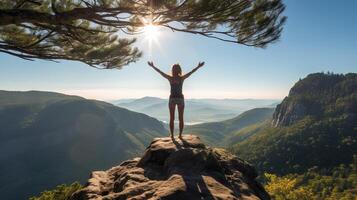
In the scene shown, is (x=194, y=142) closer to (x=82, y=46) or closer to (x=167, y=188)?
(x=167, y=188)

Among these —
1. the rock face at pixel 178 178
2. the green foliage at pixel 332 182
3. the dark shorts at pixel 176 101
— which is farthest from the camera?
the green foliage at pixel 332 182

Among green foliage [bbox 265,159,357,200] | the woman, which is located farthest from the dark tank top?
green foliage [bbox 265,159,357,200]

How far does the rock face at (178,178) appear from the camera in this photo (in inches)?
368

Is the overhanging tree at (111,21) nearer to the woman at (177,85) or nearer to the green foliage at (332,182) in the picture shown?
the woman at (177,85)

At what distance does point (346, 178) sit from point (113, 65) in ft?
509

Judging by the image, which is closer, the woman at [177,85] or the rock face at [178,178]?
the rock face at [178,178]

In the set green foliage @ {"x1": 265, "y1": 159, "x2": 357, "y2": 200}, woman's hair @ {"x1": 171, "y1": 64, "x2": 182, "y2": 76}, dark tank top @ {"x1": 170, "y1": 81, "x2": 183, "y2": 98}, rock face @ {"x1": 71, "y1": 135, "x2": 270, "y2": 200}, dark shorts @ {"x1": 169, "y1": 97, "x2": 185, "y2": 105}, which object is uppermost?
woman's hair @ {"x1": 171, "y1": 64, "x2": 182, "y2": 76}

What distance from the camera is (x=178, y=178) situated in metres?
9.77

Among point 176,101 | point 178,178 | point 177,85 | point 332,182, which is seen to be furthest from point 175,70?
point 332,182

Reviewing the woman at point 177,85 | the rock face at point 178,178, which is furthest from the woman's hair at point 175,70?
the rock face at point 178,178

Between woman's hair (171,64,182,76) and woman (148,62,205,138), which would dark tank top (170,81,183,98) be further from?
woman's hair (171,64,182,76)

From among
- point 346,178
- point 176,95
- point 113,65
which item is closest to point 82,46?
point 113,65

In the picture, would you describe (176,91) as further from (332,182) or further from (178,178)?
(332,182)

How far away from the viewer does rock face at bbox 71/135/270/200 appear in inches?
368
